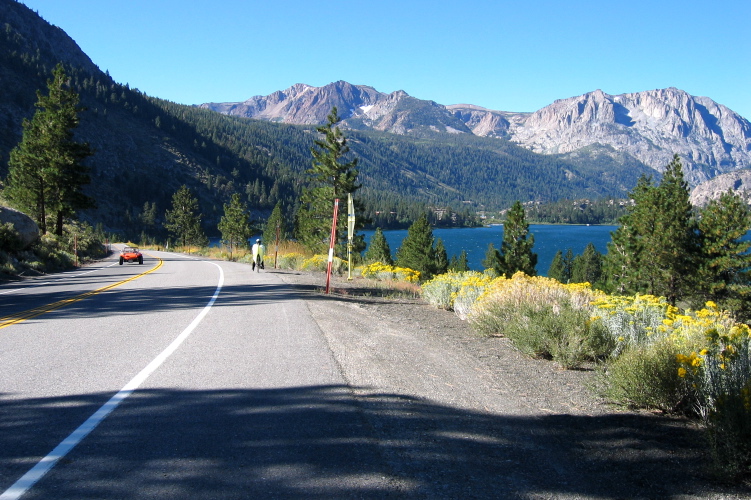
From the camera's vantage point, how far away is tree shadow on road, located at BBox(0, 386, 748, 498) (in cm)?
305

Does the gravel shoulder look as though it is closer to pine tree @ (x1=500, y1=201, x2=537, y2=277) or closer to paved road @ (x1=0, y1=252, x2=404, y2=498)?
paved road @ (x1=0, y1=252, x2=404, y2=498)

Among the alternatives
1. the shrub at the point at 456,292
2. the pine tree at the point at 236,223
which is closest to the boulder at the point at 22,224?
the shrub at the point at 456,292

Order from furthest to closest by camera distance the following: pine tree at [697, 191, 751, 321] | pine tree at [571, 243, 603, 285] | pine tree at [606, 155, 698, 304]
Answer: pine tree at [571, 243, 603, 285]
pine tree at [606, 155, 698, 304]
pine tree at [697, 191, 751, 321]

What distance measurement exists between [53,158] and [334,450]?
38.7m

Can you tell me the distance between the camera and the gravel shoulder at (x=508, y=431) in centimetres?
322

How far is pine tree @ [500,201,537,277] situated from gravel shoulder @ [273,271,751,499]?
5322cm

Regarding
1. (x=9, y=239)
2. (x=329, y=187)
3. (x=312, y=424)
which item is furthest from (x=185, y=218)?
(x=312, y=424)

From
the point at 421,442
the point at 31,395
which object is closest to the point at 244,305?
the point at 31,395

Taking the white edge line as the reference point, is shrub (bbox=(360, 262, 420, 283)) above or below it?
below

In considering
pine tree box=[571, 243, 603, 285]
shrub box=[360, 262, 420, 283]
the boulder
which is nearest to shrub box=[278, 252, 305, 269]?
shrub box=[360, 262, 420, 283]

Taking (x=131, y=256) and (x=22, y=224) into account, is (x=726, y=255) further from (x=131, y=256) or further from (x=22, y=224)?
(x=22, y=224)

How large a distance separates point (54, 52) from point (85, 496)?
215m

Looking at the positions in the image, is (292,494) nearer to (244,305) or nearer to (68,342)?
(68,342)

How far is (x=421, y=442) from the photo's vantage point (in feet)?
12.2
